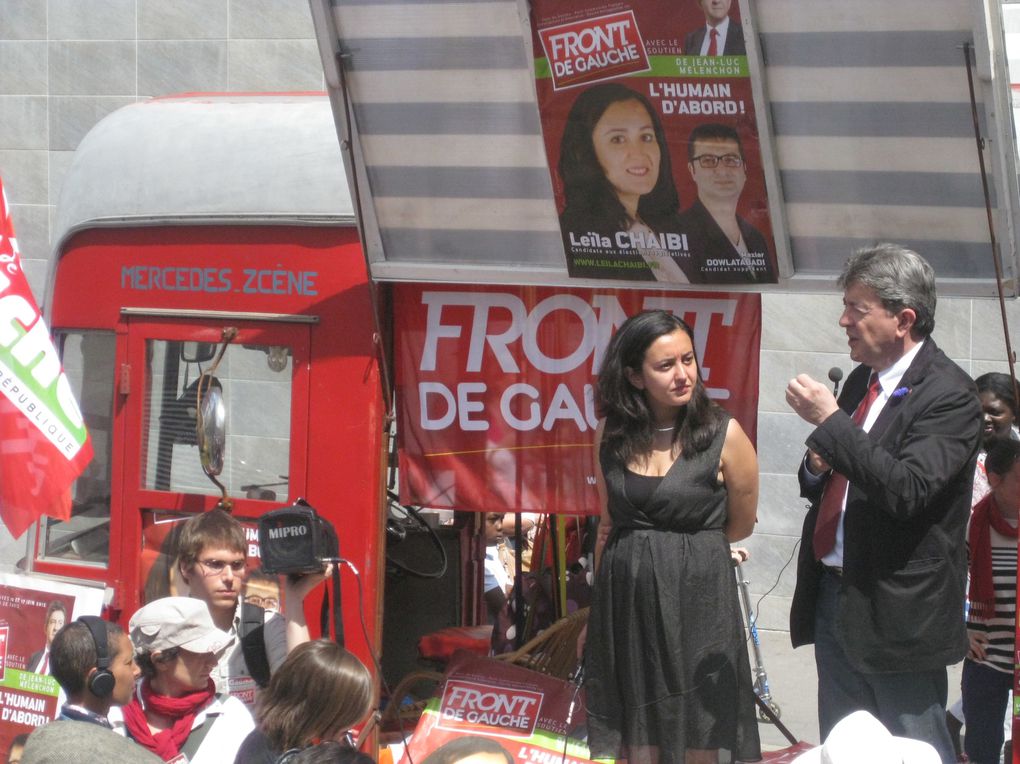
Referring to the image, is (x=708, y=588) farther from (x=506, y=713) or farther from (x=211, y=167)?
(x=211, y=167)

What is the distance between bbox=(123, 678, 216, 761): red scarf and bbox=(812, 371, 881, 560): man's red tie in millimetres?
1753

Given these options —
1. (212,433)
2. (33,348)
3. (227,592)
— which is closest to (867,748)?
(227,592)

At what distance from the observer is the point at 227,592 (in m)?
4.32

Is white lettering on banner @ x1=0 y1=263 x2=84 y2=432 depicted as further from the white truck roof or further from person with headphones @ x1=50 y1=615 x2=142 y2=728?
person with headphones @ x1=50 y1=615 x2=142 y2=728

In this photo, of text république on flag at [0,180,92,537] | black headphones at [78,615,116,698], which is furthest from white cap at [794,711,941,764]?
text république on flag at [0,180,92,537]

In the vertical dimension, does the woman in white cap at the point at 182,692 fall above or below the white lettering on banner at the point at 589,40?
below

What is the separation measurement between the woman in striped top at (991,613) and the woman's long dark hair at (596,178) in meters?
1.55

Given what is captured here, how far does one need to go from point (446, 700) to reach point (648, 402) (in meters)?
1.43

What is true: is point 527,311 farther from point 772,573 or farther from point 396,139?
point 772,573

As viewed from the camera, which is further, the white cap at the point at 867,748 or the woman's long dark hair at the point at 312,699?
the woman's long dark hair at the point at 312,699

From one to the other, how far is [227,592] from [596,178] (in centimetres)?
179

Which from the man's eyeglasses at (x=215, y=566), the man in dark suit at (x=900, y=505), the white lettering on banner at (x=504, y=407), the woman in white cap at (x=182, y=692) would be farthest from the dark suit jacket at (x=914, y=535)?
the man's eyeglasses at (x=215, y=566)

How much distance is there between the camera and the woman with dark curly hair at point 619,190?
391 cm

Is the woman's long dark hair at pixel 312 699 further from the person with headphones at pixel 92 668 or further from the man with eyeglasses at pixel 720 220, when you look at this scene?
the man with eyeglasses at pixel 720 220
